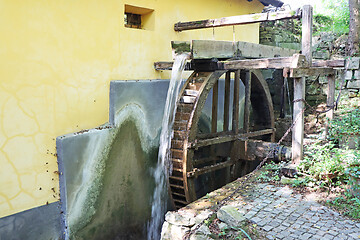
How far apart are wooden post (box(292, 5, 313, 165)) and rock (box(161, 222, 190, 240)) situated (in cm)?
238

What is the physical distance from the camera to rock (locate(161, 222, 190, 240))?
353cm

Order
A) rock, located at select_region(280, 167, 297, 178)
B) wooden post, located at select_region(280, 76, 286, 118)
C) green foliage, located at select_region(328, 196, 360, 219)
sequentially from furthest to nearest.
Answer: wooden post, located at select_region(280, 76, 286, 118) < rock, located at select_region(280, 167, 297, 178) < green foliage, located at select_region(328, 196, 360, 219)

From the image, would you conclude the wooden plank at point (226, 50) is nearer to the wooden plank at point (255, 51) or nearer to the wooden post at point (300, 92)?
the wooden plank at point (255, 51)

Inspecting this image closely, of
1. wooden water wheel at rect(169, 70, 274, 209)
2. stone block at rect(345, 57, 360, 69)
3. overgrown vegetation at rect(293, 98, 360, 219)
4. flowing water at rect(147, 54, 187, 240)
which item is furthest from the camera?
stone block at rect(345, 57, 360, 69)

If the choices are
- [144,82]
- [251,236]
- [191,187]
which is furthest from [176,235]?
[144,82]

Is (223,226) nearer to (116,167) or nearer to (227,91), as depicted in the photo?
(116,167)

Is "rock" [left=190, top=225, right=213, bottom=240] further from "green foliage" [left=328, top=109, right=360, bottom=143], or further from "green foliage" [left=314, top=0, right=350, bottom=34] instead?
"green foliage" [left=314, top=0, right=350, bottom=34]

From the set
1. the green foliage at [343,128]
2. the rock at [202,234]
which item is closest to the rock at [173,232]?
the rock at [202,234]

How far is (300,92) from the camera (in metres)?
4.79

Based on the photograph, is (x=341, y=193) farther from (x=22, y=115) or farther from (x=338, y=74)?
(x=338, y=74)

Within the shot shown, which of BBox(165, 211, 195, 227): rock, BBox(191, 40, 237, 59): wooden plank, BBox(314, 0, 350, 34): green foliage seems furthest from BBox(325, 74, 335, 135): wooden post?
BBox(314, 0, 350, 34): green foliage

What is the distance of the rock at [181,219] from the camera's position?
141 inches

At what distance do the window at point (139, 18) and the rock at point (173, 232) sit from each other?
13.3ft

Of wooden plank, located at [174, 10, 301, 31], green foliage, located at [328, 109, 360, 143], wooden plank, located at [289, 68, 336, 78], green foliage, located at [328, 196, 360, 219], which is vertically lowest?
green foliage, located at [328, 196, 360, 219]
